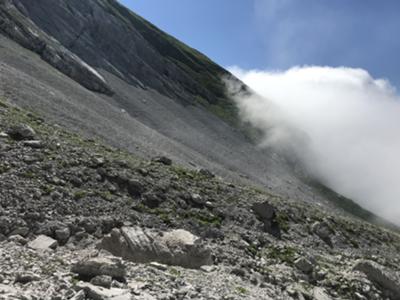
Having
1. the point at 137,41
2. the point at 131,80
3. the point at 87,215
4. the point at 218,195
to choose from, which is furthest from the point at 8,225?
the point at 137,41

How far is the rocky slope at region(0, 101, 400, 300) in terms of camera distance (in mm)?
16188

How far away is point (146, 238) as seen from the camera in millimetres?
21438

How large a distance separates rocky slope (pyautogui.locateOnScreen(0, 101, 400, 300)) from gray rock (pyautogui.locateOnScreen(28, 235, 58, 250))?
46mm

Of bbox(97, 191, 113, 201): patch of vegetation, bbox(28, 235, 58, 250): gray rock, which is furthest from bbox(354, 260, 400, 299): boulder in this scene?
bbox(28, 235, 58, 250): gray rock

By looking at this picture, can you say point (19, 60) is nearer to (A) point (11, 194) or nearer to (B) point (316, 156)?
(A) point (11, 194)

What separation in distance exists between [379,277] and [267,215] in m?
9.25

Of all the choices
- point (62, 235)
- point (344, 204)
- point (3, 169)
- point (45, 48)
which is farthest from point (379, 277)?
point (45, 48)

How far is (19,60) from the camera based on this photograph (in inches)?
2889

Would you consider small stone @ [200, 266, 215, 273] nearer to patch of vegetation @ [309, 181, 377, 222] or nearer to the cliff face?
the cliff face

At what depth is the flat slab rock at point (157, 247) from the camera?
67.4 ft

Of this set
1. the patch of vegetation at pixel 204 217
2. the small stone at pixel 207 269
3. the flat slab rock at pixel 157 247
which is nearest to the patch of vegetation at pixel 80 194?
→ the flat slab rock at pixel 157 247

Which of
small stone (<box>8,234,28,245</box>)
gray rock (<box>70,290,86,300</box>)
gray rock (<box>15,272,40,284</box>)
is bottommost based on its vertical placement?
small stone (<box>8,234,28,245</box>)

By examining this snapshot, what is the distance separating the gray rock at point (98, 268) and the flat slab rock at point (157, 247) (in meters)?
3.62

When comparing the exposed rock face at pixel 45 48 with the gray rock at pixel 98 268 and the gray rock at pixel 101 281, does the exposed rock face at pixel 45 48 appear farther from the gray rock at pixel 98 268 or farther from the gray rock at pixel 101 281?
the gray rock at pixel 101 281
